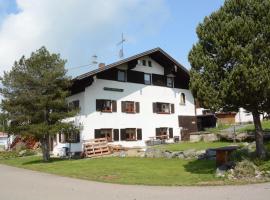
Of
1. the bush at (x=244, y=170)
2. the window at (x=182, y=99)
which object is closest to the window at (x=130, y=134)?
the window at (x=182, y=99)

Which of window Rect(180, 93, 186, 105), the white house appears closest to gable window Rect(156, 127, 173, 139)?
the white house

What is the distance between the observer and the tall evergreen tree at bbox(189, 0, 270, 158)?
16.8 meters

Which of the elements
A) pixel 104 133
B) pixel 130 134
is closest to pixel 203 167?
pixel 104 133

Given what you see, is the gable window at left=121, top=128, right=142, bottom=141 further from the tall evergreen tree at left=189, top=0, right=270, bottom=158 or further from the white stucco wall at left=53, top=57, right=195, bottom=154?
the tall evergreen tree at left=189, top=0, right=270, bottom=158

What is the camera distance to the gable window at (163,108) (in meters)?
43.0

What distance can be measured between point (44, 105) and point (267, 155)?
672 inches

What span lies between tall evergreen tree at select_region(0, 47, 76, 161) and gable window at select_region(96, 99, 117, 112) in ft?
19.9

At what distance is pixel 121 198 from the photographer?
484 inches

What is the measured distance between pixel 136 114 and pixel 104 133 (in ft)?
14.7

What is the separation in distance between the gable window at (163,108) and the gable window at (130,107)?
7.81ft

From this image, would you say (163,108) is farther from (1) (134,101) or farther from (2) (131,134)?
(2) (131,134)

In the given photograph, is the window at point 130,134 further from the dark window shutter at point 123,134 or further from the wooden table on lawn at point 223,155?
the wooden table on lawn at point 223,155

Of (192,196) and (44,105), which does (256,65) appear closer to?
(192,196)

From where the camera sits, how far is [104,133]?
38125 mm
